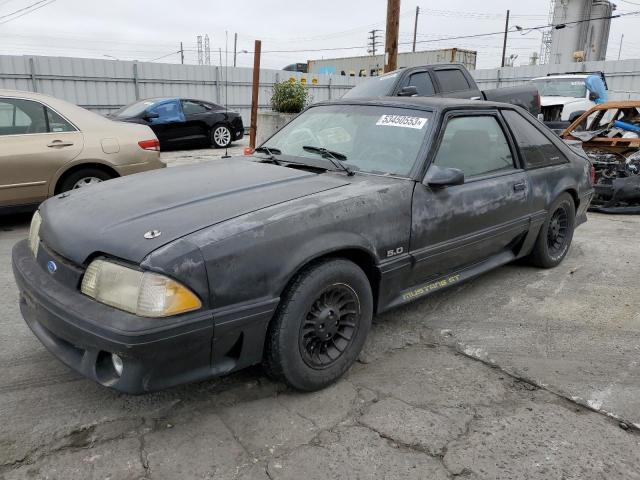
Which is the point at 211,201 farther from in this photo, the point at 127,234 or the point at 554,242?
the point at 554,242

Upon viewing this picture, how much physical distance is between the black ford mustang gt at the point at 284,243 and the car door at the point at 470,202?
1cm

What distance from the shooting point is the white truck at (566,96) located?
41.5 feet

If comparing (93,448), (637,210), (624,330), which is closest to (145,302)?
(93,448)

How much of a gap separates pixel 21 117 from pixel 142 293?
4321 mm

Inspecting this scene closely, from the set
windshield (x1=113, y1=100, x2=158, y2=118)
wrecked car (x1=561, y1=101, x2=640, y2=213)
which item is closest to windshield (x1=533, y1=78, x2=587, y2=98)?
wrecked car (x1=561, y1=101, x2=640, y2=213)

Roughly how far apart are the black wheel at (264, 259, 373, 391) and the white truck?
36.2 feet

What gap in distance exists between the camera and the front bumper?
2121 mm

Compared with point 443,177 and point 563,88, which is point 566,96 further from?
point 443,177

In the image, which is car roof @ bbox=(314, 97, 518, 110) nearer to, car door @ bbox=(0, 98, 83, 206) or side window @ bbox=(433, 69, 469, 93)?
car door @ bbox=(0, 98, 83, 206)

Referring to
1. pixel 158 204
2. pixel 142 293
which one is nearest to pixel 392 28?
pixel 158 204

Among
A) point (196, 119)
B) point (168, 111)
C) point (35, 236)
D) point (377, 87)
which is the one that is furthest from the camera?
point (196, 119)

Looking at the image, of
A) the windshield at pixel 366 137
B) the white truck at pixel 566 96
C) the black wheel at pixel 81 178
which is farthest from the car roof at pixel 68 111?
the white truck at pixel 566 96

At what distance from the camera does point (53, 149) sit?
5496 mm

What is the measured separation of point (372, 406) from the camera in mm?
2631
